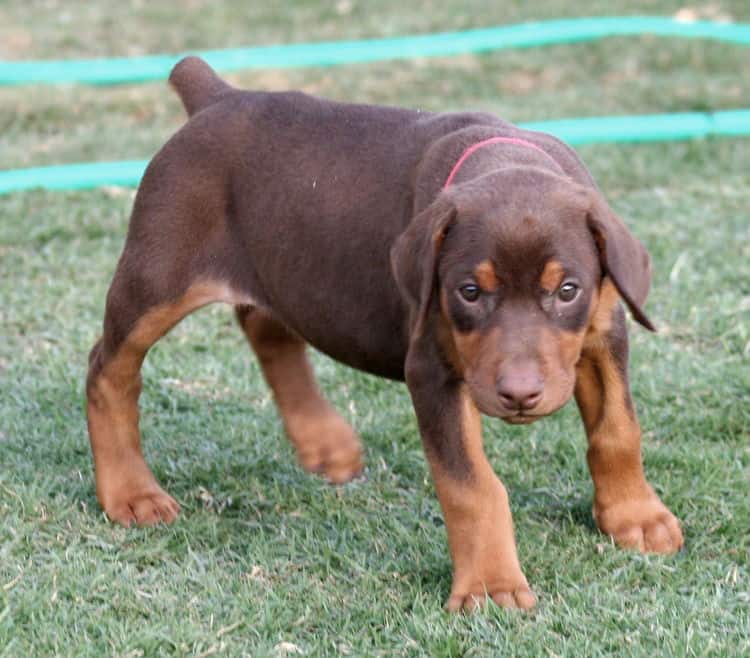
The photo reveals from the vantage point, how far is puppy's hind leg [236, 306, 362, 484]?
5566 millimetres

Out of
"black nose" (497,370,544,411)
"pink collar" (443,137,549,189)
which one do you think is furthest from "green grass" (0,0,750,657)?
"pink collar" (443,137,549,189)

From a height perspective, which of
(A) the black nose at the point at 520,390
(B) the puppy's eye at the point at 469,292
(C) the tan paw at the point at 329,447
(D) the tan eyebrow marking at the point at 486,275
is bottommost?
(C) the tan paw at the point at 329,447

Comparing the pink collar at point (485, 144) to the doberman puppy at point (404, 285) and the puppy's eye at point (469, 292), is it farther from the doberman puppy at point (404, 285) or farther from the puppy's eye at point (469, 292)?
the puppy's eye at point (469, 292)

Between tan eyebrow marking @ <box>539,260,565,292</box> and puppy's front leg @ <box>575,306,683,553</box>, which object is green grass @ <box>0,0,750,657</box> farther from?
tan eyebrow marking @ <box>539,260,565,292</box>

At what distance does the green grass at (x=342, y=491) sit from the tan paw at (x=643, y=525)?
3.1 inches

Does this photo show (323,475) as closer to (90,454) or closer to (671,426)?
(90,454)

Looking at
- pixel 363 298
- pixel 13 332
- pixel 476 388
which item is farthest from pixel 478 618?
pixel 13 332

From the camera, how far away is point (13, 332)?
6988 mm

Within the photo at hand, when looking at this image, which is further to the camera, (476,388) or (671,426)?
(671,426)

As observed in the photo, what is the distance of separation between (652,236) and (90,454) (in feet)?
11.5

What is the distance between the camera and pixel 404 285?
4.21 meters

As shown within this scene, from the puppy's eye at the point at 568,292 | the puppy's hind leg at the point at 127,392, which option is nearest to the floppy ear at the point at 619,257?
the puppy's eye at the point at 568,292

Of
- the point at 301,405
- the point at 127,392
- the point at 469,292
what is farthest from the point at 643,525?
the point at 127,392

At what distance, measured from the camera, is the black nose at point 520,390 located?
3879 mm
